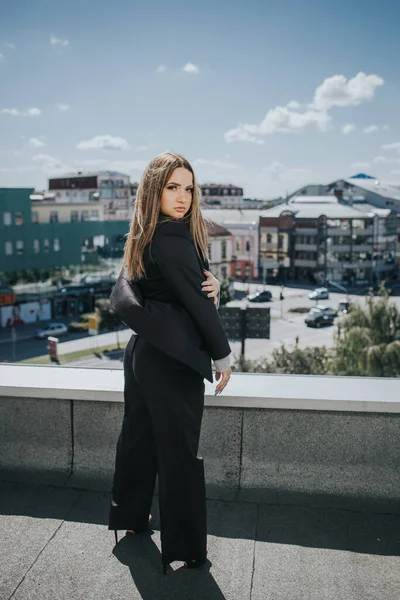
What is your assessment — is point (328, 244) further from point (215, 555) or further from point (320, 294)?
point (215, 555)

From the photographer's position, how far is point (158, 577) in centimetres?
162

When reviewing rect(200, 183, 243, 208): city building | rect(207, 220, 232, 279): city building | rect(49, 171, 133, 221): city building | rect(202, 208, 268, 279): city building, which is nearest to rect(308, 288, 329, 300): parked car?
rect(202, 208, 268, 279): city building

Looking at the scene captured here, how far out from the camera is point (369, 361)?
18.8m

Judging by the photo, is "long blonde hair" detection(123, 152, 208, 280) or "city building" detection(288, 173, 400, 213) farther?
"city building" detection(288, 173, 400, 213)

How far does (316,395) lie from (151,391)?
0.60 m

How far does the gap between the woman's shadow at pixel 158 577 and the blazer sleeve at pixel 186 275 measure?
0.58 m

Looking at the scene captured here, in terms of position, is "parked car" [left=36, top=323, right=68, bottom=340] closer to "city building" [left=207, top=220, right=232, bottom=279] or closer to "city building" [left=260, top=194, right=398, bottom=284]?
"city building" [left=207, top=220, right=232, bottom=279]

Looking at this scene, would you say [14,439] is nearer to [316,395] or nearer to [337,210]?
[316,395]

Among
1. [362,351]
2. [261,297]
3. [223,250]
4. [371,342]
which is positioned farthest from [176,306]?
[223,250]

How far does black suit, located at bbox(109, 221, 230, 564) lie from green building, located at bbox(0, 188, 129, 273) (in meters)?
34.1

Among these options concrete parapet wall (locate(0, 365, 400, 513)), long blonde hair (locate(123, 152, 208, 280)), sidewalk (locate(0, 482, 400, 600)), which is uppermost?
long blonde hair (locate(123, 152, 208, 280))

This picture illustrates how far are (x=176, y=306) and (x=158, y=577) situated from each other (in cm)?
69

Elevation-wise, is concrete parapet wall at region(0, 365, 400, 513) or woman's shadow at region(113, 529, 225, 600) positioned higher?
concrete parapet wall at region(0, 365, 400, 513)

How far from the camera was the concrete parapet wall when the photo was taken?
1985mm
